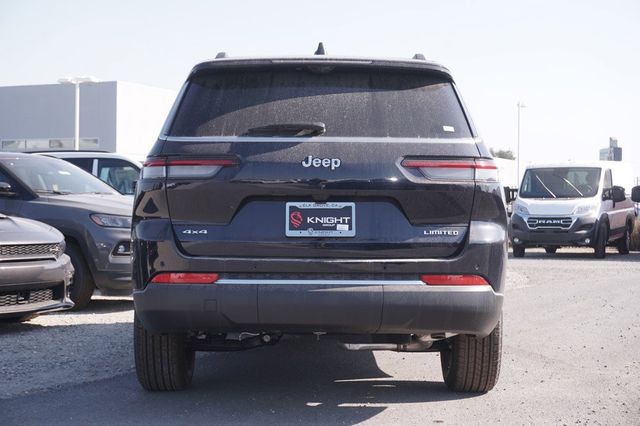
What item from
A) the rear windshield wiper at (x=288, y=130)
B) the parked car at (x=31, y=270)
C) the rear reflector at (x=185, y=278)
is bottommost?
the parked car at (x=31, y=270)

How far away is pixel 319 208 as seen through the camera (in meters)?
5.19

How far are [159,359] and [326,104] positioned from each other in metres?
1.83

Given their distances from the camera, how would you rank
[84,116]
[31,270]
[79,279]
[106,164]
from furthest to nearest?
[84,116]
[106,164]
[79,279]
[31,270]

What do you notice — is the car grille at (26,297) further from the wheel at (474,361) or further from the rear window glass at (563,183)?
the rear window glass at (563,183)

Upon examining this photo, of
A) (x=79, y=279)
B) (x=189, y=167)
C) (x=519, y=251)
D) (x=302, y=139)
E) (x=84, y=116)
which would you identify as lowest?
(x=519, y=251)

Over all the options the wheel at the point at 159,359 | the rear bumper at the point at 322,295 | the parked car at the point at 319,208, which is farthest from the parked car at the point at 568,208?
the rear bumper at the point at 322,295

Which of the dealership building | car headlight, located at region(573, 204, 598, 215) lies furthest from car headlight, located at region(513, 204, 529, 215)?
the dealership building

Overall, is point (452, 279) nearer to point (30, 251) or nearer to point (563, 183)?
point (30, 251)

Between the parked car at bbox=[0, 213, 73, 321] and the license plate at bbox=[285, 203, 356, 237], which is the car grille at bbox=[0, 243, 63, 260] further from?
the license plate at bbox=[285, 203, 356, 237]

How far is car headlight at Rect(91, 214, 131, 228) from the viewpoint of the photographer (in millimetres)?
10297

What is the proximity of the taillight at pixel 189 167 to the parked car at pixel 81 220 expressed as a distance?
196 inches

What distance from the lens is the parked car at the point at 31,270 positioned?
827cm

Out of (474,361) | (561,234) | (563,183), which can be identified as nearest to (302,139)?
(474,361)

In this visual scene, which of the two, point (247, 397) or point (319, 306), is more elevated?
point (319, 306)
